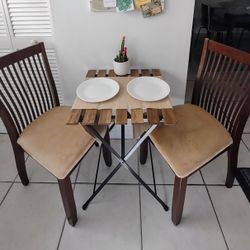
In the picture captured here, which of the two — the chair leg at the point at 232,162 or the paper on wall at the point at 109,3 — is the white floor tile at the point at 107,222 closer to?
the chair leg at the point at 232,162

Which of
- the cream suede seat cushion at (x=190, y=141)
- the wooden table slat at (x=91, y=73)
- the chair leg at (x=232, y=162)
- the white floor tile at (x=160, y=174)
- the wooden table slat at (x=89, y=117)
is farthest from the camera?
the white floor tile at (x=160, y=174)

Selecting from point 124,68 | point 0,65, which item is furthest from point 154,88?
point 0,65

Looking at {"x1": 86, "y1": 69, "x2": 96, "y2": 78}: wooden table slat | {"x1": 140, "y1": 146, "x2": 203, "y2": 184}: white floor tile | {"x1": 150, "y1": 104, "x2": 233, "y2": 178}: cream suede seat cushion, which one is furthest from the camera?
{"x1": 140, "y1": 146, "x2": 203, "y2": 184}: white floor tile

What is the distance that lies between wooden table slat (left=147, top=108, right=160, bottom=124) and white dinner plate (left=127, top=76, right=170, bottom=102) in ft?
0.31

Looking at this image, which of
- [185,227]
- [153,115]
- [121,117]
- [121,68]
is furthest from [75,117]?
[185,227]

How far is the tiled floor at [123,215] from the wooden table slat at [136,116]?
0.67 meters

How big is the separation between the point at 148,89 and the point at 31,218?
3.44 feet

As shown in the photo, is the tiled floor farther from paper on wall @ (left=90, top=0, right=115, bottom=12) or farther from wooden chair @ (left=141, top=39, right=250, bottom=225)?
paper on wall @ (left=90, top=0, right=115, bottom=12)

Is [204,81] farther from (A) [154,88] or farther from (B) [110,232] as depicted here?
(B) [110,232]

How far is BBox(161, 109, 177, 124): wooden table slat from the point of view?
117cm

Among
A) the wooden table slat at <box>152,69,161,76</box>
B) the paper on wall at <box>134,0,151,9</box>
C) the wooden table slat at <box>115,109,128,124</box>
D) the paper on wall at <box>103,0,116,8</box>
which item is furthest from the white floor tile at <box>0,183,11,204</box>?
the paper on wall at <box>134,0,151,9</box>

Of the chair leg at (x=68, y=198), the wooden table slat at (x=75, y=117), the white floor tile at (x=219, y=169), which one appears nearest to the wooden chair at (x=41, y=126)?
the chair leg at (x=68, y=198)

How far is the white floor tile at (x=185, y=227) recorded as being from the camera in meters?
1.36

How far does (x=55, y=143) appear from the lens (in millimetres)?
1375
